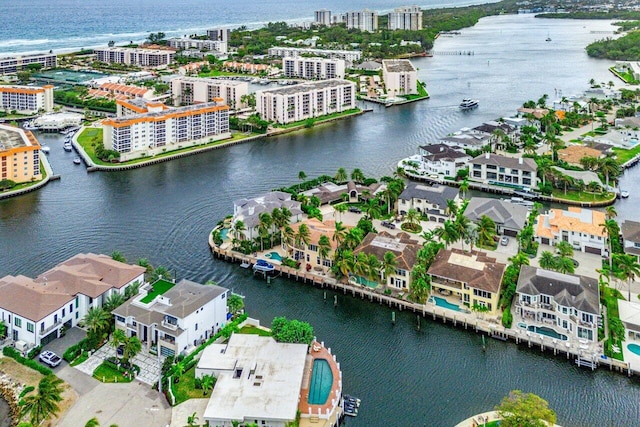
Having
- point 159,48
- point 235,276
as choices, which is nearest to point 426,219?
point 235,276

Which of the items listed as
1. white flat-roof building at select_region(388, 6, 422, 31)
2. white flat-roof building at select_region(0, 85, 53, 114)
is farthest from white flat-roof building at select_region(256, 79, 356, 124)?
white flat-roof building at select_region(388, 6, 422, 31)

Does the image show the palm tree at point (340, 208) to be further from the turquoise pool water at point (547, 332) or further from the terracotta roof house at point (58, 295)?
the turquoise pool water at point (547, 332)

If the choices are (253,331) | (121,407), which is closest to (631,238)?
(253,331)

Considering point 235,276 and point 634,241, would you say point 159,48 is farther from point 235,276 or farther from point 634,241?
point 634,241

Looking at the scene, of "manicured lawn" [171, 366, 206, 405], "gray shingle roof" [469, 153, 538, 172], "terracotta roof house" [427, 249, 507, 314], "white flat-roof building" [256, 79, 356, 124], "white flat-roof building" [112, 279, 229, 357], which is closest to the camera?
"manicured lawn" [171, 366, 206, 405]

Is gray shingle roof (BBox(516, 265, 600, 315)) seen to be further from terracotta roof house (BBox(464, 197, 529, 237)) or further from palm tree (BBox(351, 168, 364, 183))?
palm tree (BBox(351, 168, 364, 183))
